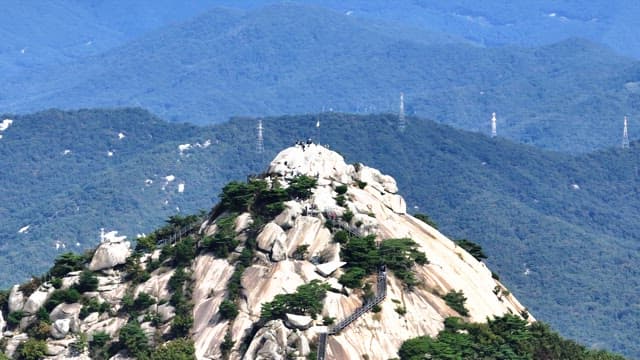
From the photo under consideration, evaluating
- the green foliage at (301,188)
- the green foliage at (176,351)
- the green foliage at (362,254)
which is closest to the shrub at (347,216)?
the green foliage at (362,254)

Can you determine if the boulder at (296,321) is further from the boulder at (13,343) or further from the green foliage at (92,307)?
the boulder at (13,343)

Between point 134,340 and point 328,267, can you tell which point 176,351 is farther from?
point 328,267

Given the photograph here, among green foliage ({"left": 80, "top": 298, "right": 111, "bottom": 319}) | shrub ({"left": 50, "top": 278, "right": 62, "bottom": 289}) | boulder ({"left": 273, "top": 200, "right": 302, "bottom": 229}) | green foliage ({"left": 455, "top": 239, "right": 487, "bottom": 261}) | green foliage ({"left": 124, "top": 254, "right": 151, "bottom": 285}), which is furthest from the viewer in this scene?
green foliage ({"left": 455, "top": 239, "right": 487, "bottom": 261})

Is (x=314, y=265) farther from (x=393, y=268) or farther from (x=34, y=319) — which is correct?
(x=34, y=319)

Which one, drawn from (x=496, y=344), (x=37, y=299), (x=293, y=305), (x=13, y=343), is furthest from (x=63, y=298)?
(x=496, y=344)

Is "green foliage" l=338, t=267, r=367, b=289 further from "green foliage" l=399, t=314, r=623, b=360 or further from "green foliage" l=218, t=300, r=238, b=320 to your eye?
"green foliage" l=218, t=300, r=238, b=320


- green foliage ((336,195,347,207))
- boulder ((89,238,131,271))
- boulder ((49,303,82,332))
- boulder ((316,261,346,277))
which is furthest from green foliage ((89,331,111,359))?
green foliage ((336,195,347,207))
